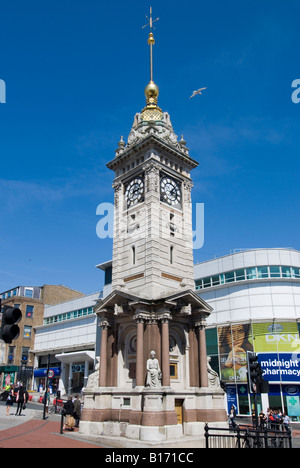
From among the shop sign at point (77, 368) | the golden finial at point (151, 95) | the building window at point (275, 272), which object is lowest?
the shop sign at point (77, 368)

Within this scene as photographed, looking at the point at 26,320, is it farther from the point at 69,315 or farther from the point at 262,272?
the point at 262,272

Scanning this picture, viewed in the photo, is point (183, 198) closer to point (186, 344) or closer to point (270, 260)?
point (186, 344)

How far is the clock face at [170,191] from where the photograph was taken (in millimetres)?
27594

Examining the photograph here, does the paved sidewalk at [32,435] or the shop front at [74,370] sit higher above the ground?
the shop front at [74,370]

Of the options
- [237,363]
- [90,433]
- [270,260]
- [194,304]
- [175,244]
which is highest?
[270,260]

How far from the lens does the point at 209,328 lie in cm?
4409

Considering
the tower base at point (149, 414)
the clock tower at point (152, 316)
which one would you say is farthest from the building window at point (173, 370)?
the tower base at point (149, 414)

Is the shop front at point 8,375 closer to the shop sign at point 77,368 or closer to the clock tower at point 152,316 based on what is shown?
the shop sign at point 77,368

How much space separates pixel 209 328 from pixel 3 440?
29.6 m

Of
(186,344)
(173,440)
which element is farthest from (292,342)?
(173,440)

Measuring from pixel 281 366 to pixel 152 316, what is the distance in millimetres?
21933

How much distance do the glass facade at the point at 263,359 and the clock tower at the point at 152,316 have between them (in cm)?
1737

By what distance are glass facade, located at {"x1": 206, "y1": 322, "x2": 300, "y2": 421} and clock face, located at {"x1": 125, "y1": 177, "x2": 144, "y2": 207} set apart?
2102 cm

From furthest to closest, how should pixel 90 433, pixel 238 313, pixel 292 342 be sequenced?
pixel 238 313 → pixel 292 342 → pixel 90 433
